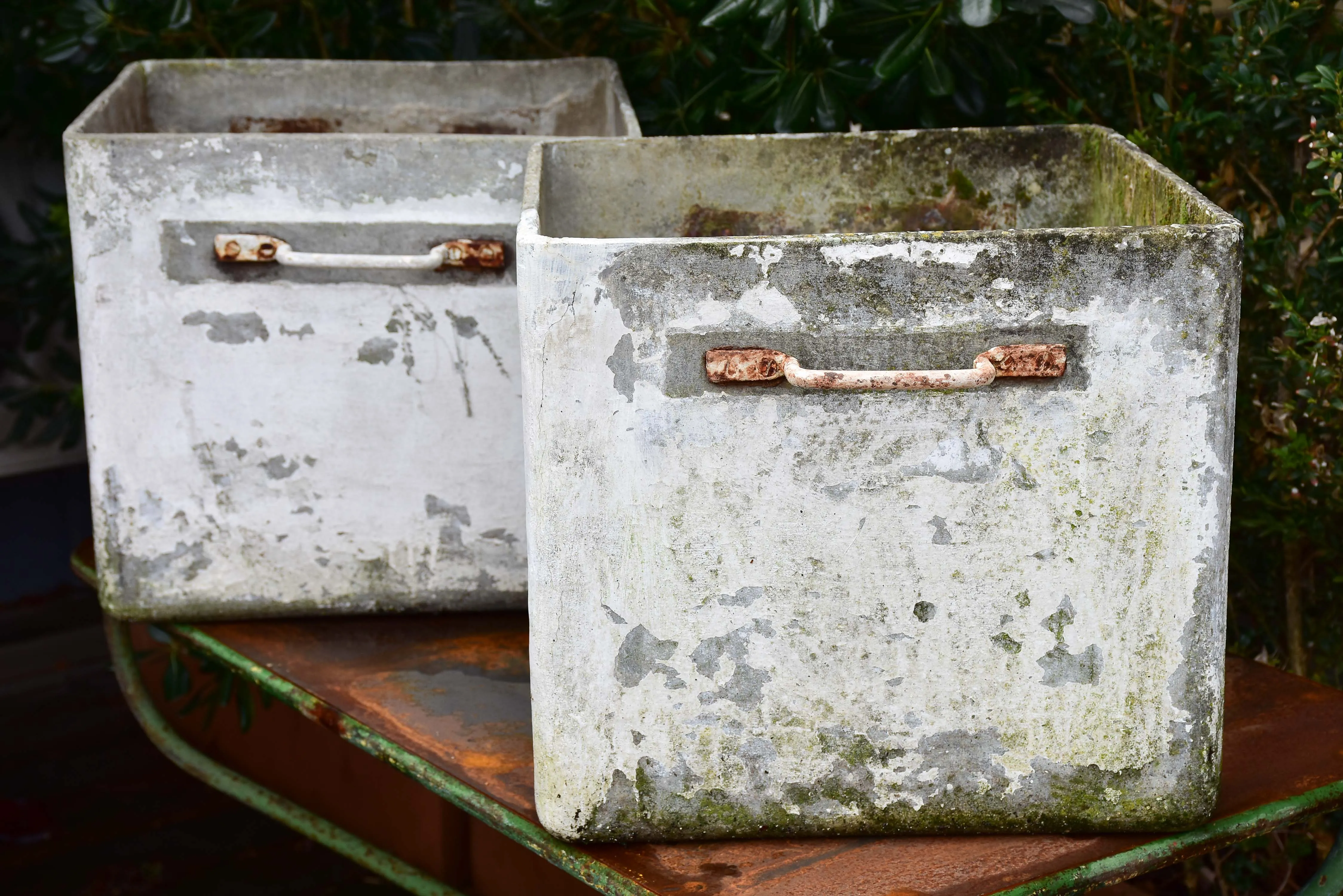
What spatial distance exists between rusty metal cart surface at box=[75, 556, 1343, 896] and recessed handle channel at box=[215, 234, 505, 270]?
Answer: 44 cm

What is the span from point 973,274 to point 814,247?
118 mm

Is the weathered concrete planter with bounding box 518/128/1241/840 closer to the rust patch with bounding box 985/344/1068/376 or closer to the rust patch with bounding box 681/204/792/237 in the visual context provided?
the rust patch with bounding box 985/344/1068/376

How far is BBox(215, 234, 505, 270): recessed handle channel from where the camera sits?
1.47 meters

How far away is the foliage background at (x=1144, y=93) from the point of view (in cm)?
159

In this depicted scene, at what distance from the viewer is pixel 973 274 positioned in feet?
3.37

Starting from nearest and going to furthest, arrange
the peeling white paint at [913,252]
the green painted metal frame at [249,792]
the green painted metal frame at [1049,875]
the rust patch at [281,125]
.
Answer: the peeling white paint at [913,252], the green painted metal frame at [1049,875], the green painted metal frame at [249,792], the rust patch at [281,125]

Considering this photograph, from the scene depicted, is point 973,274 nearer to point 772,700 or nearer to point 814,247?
point 814,247

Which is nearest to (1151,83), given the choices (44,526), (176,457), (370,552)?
(370,552)

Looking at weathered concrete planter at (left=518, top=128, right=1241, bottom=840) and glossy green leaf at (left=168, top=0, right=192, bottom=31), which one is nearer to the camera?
weathered concrete planter at (left=518, top=128, right=1241, bottom=840)

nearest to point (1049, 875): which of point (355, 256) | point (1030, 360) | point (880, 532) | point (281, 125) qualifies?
point (880, 532)

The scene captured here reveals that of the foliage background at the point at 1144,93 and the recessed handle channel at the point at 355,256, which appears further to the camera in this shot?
A: the foliage background at the point at 1144,93

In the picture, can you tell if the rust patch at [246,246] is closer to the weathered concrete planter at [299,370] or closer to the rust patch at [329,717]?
the weathered concrete planter at [299,370]

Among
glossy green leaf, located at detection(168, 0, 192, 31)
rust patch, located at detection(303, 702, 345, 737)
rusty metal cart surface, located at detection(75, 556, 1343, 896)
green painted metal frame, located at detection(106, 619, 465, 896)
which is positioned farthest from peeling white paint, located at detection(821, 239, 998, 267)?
glossy green leaf, located at detection(168, 0, 192, 31)

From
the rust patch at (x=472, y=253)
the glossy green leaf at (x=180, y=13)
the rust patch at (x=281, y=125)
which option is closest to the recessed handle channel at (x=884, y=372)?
the rust patch at (x=472, y=253)
